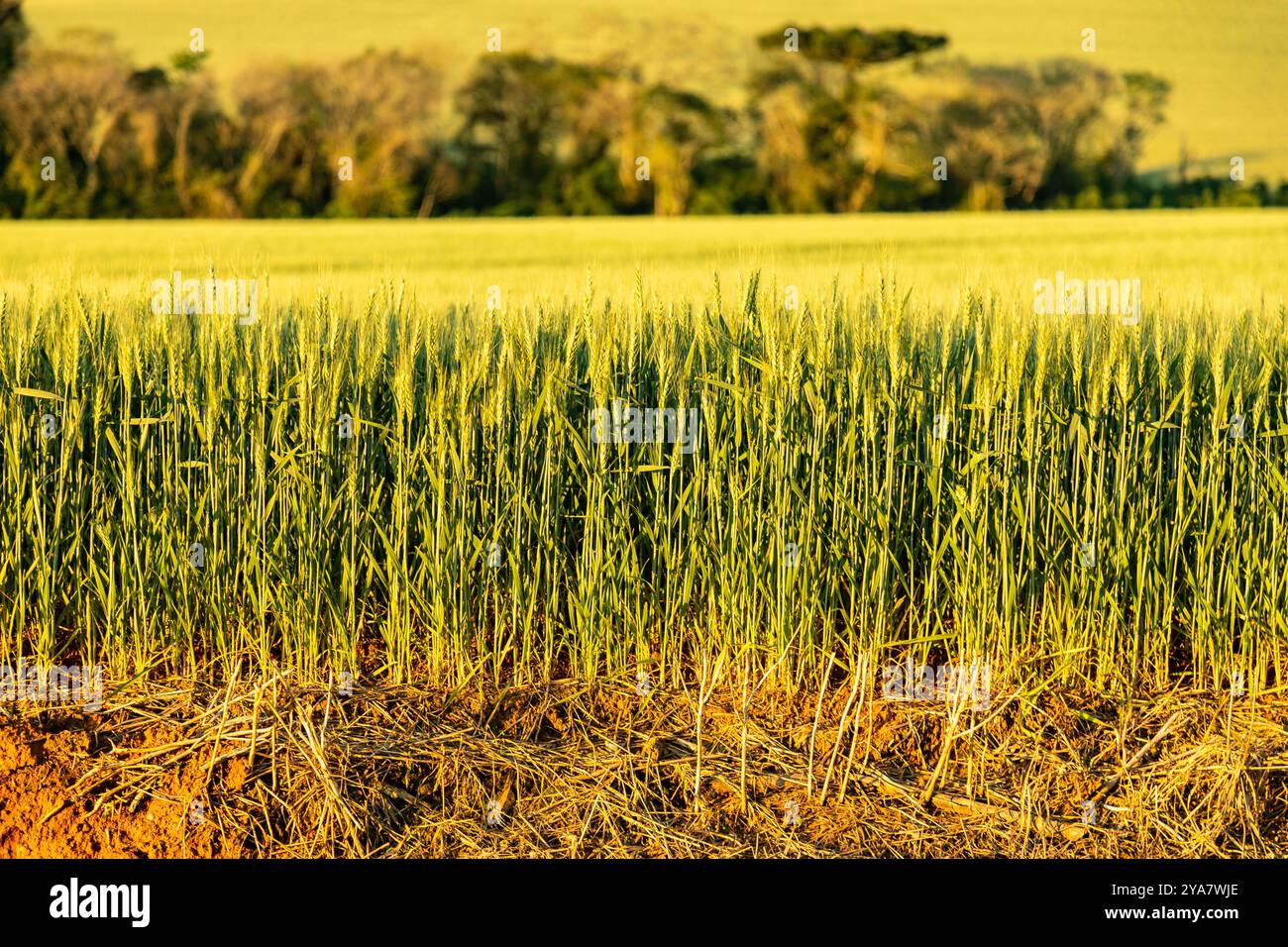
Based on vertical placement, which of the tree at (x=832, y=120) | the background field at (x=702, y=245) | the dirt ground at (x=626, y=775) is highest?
the tree at (x=832, y=120)

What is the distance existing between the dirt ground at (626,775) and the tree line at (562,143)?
27214 millimetres

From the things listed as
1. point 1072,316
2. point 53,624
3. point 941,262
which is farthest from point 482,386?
point 941,262

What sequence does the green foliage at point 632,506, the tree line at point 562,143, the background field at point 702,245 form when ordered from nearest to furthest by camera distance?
the green foliage at point 632,506 → the background field at point 702,245 → the tree line at point 562,143

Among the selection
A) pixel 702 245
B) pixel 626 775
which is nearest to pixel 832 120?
pixel 702 245

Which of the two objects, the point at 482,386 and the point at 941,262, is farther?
the point at 941,262

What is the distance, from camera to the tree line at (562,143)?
31.1 m

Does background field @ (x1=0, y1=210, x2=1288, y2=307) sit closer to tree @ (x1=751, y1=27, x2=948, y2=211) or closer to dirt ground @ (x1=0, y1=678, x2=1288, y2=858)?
dirt ground @ (x1=0, y1=678, x2=1288, y2=858)

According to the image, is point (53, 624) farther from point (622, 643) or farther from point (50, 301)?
point (622, 643)

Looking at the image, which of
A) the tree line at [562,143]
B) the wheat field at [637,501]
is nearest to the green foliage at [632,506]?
the wheat field at [637,501]

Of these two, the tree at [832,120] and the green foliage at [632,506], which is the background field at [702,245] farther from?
the tree at [832,120]

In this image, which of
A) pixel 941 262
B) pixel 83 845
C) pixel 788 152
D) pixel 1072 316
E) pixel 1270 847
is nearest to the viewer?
pixel 83 845

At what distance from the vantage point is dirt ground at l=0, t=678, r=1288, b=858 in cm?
274

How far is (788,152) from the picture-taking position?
33531 mm

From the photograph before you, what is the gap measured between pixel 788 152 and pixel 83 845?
32.4 metres
